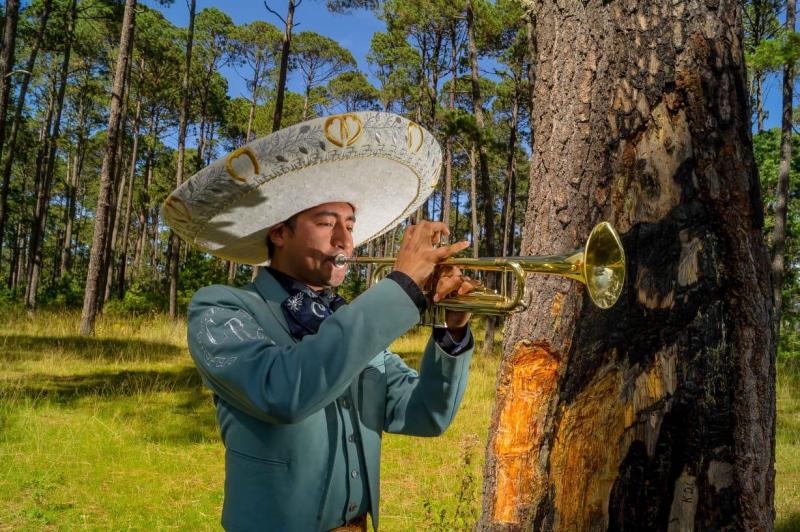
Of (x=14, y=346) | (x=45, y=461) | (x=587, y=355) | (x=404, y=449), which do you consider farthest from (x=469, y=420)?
(x=14, y=346)

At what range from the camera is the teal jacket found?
1425mm

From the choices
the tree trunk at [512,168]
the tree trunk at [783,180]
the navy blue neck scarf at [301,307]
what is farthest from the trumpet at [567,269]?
the tree trunk at [512,168]

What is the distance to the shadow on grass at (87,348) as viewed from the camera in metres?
10.1

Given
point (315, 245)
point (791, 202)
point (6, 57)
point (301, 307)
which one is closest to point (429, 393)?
point (301, 307)

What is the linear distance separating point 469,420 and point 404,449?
1.46 metres

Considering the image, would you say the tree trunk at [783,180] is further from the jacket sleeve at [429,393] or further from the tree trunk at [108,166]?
the tree trunk at [108,166]

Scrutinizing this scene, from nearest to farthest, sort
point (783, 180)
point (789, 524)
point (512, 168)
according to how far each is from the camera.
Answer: point (789, 524), point (783, 180), point (512, 168)

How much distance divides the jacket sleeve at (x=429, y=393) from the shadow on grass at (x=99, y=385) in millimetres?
6965

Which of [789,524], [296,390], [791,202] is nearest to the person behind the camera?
[296,390]

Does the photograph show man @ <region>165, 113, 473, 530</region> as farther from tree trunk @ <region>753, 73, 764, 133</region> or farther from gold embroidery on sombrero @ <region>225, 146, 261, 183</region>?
tree trunk @ <region>753, 73, 764, 133</region>

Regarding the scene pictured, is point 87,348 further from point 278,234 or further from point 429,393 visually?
point 429,393

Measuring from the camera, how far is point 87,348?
10.8 m

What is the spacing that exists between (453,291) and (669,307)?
2.32 ft

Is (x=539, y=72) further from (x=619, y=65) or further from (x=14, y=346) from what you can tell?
(x=14, y=346)
